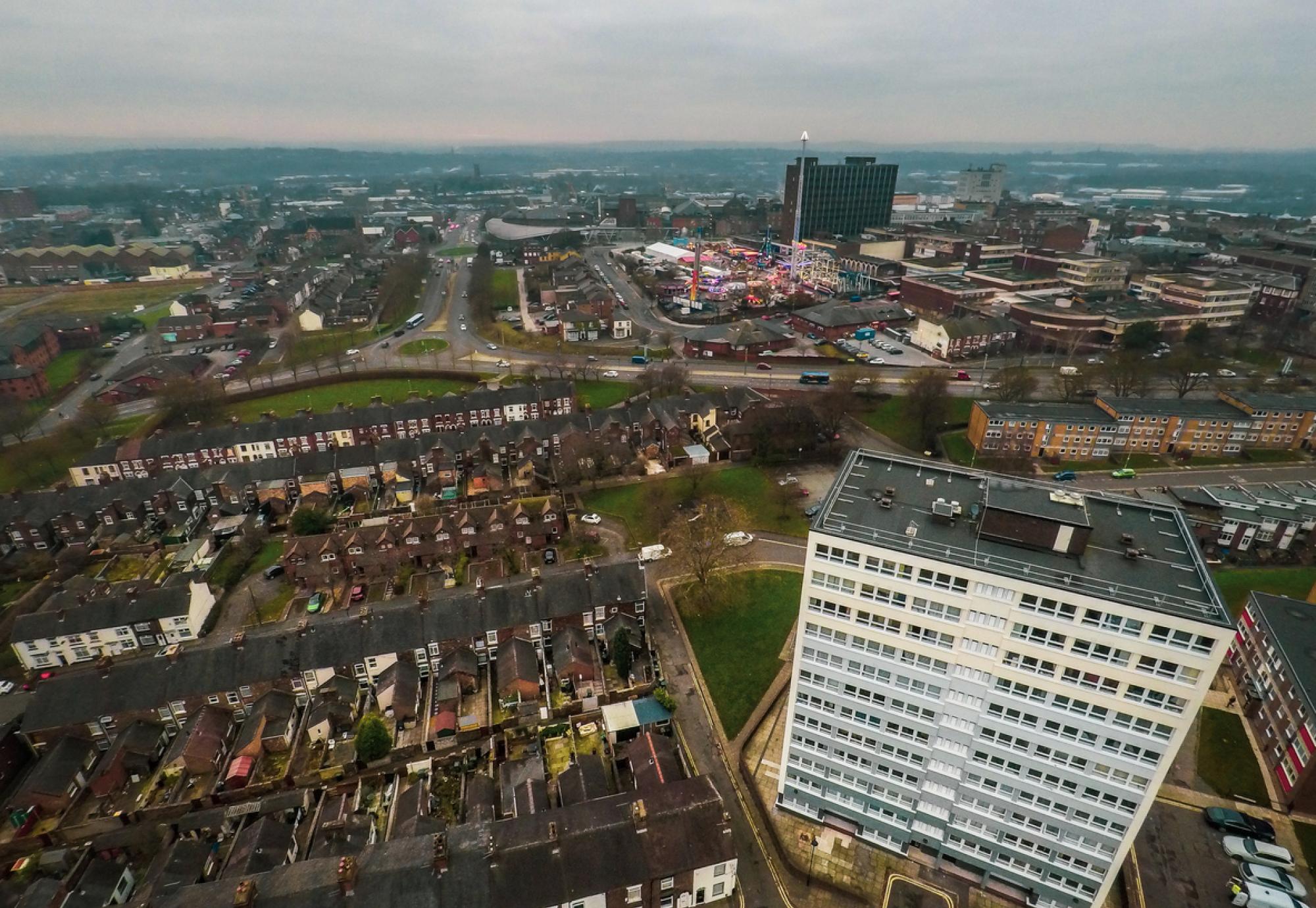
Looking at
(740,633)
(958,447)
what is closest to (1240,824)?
(740,633)

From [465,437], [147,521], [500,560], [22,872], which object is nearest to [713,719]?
[500,560]

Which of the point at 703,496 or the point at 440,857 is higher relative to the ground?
the point at 440,857

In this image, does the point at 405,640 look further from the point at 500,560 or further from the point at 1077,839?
the point at 1077,839

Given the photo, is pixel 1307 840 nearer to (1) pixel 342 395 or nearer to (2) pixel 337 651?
(2) pixel 337 651

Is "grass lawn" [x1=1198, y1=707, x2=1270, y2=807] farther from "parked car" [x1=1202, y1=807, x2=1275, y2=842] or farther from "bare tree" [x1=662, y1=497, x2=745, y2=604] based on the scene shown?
"bare tree" [x1=662, y1=497, x2=745, y2=604]

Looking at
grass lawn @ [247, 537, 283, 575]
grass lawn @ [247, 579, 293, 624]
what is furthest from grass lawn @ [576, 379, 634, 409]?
grass lawn @ [247, 579, 293, 624]

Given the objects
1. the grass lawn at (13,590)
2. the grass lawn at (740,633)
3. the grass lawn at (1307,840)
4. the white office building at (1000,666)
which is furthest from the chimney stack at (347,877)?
the grass lawn at (13,590)

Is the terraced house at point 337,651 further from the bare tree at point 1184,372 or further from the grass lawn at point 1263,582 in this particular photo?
the bare tree at point 1184,372
